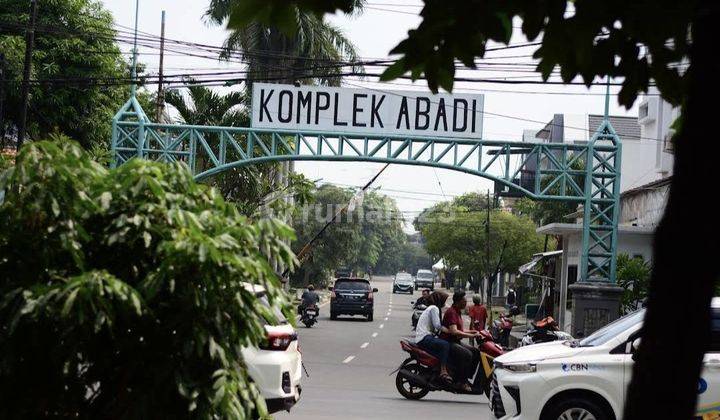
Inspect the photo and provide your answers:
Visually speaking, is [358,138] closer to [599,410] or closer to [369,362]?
[369,362]

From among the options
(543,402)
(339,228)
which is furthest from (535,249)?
(543,402)

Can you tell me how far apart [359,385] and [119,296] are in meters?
13.2

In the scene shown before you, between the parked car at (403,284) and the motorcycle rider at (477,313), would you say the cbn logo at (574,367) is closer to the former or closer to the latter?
the motorcycle rider at (477,313)

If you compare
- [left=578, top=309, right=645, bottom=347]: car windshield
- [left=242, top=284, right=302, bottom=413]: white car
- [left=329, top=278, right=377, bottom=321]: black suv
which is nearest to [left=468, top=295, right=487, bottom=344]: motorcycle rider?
[left=578, top=309, right=645, bottom=347]: car windshield

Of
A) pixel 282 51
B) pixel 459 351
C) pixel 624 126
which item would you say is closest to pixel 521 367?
pixel 459 351

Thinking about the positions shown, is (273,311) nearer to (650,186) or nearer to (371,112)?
(371,112)

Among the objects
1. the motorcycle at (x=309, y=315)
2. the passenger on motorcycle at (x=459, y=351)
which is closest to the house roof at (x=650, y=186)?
the motorcycle at (x=309, y=315)

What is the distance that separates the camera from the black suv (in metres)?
46.8

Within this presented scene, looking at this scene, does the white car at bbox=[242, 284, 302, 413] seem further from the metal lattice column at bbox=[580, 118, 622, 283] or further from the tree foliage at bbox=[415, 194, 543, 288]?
the tree foliage at bbox=[415, 194, 543, 288]

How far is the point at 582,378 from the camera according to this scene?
1105cm

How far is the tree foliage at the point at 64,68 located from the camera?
115 feet

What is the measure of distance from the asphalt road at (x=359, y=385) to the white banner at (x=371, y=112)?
17.3 feet

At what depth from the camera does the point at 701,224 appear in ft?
8.85

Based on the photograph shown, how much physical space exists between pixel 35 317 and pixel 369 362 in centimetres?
1991
